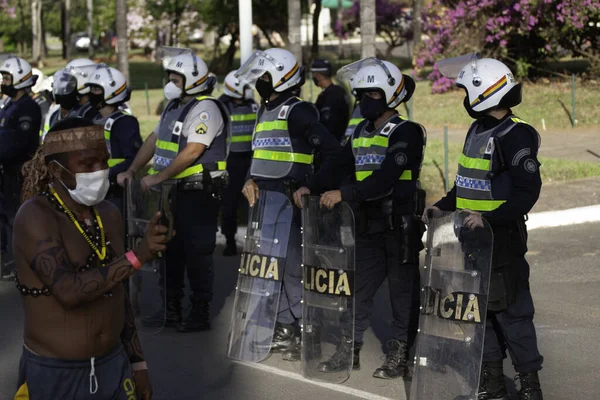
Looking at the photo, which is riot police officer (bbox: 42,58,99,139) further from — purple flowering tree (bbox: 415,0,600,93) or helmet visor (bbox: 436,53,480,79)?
purple flowering tree (bbox: 415,0,600,93)

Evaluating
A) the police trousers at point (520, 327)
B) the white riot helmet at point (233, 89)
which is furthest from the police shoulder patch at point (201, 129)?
the white riot helmet at point (233, 89)

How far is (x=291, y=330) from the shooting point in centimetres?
749

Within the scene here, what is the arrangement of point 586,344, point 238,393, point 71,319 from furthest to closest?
point 586,344 → point 238,393 → point 71,319

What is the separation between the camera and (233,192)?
1128cm

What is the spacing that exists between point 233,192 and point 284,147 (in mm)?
4021

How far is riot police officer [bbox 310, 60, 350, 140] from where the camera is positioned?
447 inches

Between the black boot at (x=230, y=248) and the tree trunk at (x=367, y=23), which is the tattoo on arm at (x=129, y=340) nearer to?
the black boot at (x=230, y=248)

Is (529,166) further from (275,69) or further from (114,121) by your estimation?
(114,121)

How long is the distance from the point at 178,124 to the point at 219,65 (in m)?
31.9

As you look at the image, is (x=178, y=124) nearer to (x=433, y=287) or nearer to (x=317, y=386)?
Result: (x=317, y=386)

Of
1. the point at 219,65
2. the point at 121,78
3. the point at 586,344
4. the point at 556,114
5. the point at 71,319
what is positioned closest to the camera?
the point at 71,319

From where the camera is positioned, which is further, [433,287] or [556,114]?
[556,114]

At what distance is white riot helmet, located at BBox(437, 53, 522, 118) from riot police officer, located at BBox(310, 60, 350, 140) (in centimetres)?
563

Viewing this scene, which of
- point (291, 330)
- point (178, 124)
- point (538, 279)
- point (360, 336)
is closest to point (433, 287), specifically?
point (360, 336)
